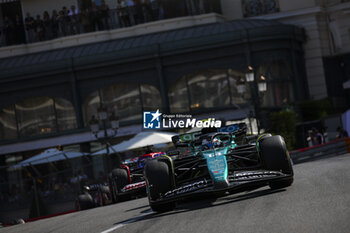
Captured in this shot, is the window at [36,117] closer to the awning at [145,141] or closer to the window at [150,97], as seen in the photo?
the window at [150,97]

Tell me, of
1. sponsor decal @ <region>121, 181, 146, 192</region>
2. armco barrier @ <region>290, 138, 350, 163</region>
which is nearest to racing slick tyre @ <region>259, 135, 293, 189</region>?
sponsor decal @ <region>121, 181, 146, 192</region>

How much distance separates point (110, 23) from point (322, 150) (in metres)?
16.1

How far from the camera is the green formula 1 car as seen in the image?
33.6ft

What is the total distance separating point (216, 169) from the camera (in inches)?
403

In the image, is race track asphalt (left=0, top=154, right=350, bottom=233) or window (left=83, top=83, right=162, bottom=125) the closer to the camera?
race track asphalt (left=0, top=154, right=350, bottom=233)

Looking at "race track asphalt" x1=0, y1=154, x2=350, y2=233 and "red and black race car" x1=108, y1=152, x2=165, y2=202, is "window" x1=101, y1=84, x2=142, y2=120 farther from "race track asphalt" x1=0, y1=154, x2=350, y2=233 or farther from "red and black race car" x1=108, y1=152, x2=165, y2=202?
"race track asphalt" x1=0, y1=154, x2=350, y2=233

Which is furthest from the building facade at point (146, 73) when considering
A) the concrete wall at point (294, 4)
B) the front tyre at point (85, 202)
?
the front tyre at point (85, 202)

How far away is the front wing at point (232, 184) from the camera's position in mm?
10095

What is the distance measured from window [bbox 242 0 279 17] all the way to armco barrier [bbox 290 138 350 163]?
14082 mm

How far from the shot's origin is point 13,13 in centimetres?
3959

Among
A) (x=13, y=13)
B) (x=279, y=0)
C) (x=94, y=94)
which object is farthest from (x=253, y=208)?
(x=13, y=13)

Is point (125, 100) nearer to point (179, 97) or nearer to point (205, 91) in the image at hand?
point (179, 97)

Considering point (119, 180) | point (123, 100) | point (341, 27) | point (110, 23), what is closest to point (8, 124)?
point (123, 100)

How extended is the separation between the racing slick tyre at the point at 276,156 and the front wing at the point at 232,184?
5.0 inches
